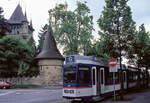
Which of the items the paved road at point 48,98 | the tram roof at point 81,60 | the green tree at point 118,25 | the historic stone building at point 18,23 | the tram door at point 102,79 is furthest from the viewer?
the historic stone building at point 18,23

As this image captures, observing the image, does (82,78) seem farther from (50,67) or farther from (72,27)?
(72,27)

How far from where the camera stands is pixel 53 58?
138 ft

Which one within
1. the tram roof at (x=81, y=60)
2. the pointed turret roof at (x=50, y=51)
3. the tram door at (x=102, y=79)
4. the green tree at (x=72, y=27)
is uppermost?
the green tree at (x=72, y=27)

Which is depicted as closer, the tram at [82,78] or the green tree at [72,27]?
the tram at [82,78]

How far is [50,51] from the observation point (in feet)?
143

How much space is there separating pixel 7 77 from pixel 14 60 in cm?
449

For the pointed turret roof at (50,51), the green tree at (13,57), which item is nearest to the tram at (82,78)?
the green tree at (13,57)

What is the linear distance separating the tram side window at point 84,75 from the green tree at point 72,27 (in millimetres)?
28282

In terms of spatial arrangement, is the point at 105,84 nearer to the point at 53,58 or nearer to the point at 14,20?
the point at 53,58

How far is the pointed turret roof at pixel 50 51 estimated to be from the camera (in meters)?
42.2

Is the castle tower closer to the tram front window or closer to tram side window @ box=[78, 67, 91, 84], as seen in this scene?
the tram front window

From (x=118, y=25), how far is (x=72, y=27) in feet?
89.0

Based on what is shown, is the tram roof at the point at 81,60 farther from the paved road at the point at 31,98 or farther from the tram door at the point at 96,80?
the paved road at the point at 31,98

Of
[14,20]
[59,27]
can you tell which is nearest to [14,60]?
[59,27]
